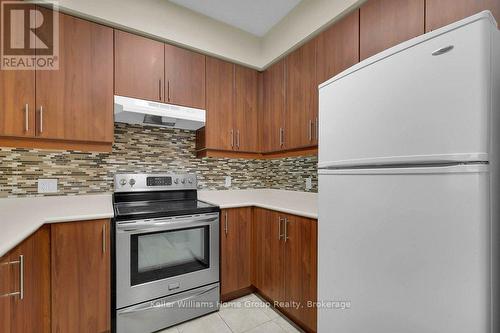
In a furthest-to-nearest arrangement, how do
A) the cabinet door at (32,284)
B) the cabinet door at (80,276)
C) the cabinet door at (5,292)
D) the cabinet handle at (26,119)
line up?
the cabinet handle at (26,119) → the cabinet door at (80,276) → the cabinet door at (32,284) → the cabinet door at (5,292)

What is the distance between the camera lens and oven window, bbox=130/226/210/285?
1.62 meters

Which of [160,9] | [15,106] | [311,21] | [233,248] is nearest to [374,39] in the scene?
[311,21]

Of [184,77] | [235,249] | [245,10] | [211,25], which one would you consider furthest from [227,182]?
[245,10]

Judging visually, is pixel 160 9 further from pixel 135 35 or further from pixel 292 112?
pixel 292 112

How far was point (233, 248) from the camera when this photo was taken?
2.06m

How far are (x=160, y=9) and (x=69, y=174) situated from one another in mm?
1549

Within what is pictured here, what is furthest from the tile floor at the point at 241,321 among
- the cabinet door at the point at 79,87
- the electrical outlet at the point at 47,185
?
the cabinet door at the point at 79,87

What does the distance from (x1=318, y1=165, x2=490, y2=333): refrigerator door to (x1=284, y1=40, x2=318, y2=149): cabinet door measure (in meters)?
0.90

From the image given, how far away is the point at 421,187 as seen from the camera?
0.76 meters

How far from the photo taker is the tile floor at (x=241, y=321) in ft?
5.66

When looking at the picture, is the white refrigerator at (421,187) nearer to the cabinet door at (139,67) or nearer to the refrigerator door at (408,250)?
the refrigerator door at (408,250)

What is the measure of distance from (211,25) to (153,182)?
5.20ft

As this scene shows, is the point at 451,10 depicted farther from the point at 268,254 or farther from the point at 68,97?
the point at 68,97

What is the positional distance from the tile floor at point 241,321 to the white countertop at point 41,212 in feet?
3.46
